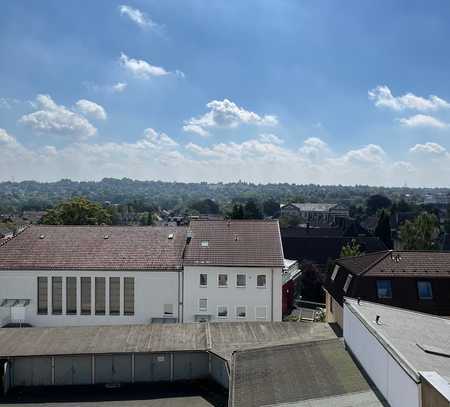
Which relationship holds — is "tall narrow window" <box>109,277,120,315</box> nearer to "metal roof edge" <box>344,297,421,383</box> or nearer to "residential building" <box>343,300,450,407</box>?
"residential building" <box>343,300,450,407</box>

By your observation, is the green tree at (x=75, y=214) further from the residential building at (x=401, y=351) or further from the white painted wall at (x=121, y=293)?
the residential building at (x=401, y=351)

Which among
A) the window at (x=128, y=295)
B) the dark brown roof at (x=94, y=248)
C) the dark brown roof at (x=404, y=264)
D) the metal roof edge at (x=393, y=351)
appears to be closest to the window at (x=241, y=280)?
the dark brown roof at (x=94, y=248)

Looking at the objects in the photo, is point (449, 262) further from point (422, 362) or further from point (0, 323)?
point (0, 323)

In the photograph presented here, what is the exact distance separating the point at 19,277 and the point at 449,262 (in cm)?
2817

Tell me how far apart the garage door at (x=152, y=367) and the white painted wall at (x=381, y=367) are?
9.52 metres

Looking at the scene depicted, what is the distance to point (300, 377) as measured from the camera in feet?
65.3

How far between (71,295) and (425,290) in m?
23.1

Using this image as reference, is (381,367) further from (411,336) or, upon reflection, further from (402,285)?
(402,285)

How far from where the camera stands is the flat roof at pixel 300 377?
17656 millimetres

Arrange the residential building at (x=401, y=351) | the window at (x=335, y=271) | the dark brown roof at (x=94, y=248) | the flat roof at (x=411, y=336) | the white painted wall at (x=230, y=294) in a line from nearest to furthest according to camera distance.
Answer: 1. the residential building at (x=401, y=351)
2. the flat roof at (x=411, y=336)
3. the window at (x=335, y=271)
4. the white painted wall at (x=230, y=294)
5. the dark brown roof at (x=94, y=248)

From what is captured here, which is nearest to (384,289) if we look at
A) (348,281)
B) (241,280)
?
(348,281)

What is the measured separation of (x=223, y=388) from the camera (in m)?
25.4

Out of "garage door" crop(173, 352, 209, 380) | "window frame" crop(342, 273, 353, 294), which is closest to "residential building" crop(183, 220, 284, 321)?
"window frame" crop(342, 273, 353, 294)

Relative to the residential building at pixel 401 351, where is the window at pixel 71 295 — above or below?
below
